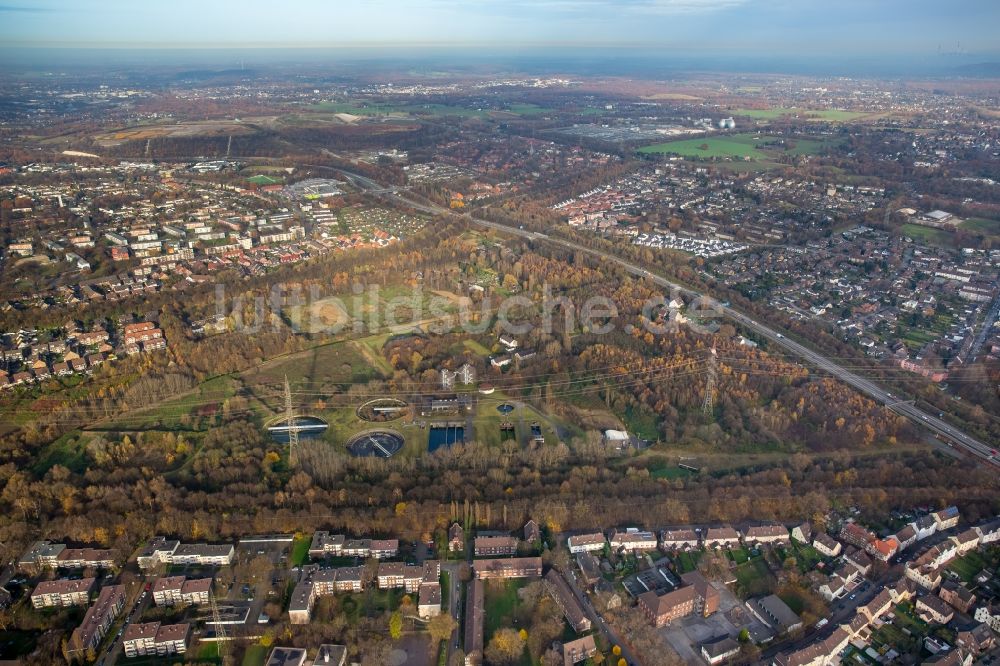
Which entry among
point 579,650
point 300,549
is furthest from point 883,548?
point 300,549

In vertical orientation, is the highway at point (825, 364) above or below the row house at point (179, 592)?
above

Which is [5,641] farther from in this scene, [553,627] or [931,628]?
[931,628]

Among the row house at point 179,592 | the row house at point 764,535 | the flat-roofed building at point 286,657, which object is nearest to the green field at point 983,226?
the row house at point 764,535

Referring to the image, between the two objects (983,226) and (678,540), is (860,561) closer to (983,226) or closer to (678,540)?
(678,540)

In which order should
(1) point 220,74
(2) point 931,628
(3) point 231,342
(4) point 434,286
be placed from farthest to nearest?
(1) point 220,74
(4) point 434,286
(3) point 231,342
(2) point 931,628

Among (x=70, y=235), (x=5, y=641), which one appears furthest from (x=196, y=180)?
(x=5, y=641)

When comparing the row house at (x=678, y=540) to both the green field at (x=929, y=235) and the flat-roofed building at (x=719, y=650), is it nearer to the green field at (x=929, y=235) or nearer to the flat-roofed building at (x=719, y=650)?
the flat-roofed building at (x=719, y=650)
